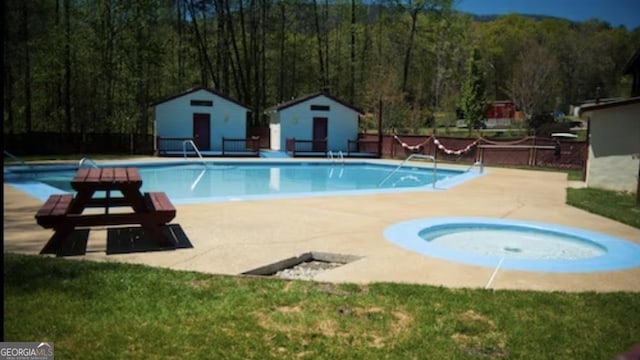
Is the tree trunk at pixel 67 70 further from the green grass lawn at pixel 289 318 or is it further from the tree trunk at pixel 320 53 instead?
the green grass lawn at pixel 289 318

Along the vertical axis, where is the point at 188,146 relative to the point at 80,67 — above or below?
below

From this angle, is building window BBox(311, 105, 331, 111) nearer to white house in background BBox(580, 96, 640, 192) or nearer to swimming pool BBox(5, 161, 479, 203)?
swimming pool BBox(5, 161, 479, 203)

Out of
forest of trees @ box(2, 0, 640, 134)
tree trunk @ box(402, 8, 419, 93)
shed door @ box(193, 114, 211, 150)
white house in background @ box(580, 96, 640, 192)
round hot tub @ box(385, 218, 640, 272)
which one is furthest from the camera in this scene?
tree trunk @ box(402, 8, 419, 93)

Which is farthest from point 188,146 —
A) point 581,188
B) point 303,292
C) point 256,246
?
point 303,292

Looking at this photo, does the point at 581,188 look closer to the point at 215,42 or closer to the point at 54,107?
the point at 54,107

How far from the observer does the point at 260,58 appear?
3684cm

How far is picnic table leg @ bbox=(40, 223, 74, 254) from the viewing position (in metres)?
5.56

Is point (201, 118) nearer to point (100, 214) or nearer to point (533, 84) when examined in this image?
point (100, 214)

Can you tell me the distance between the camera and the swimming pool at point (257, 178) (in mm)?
12906

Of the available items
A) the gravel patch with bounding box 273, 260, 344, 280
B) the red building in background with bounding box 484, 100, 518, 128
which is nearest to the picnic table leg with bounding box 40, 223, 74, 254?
the gravel patch with bounding box 273, 260, 344, 280

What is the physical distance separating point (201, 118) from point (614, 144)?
61.5 feet

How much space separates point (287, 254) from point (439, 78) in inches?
1685

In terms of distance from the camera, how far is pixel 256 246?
6219 millimetres

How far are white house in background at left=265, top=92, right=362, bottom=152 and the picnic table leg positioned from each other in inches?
829
